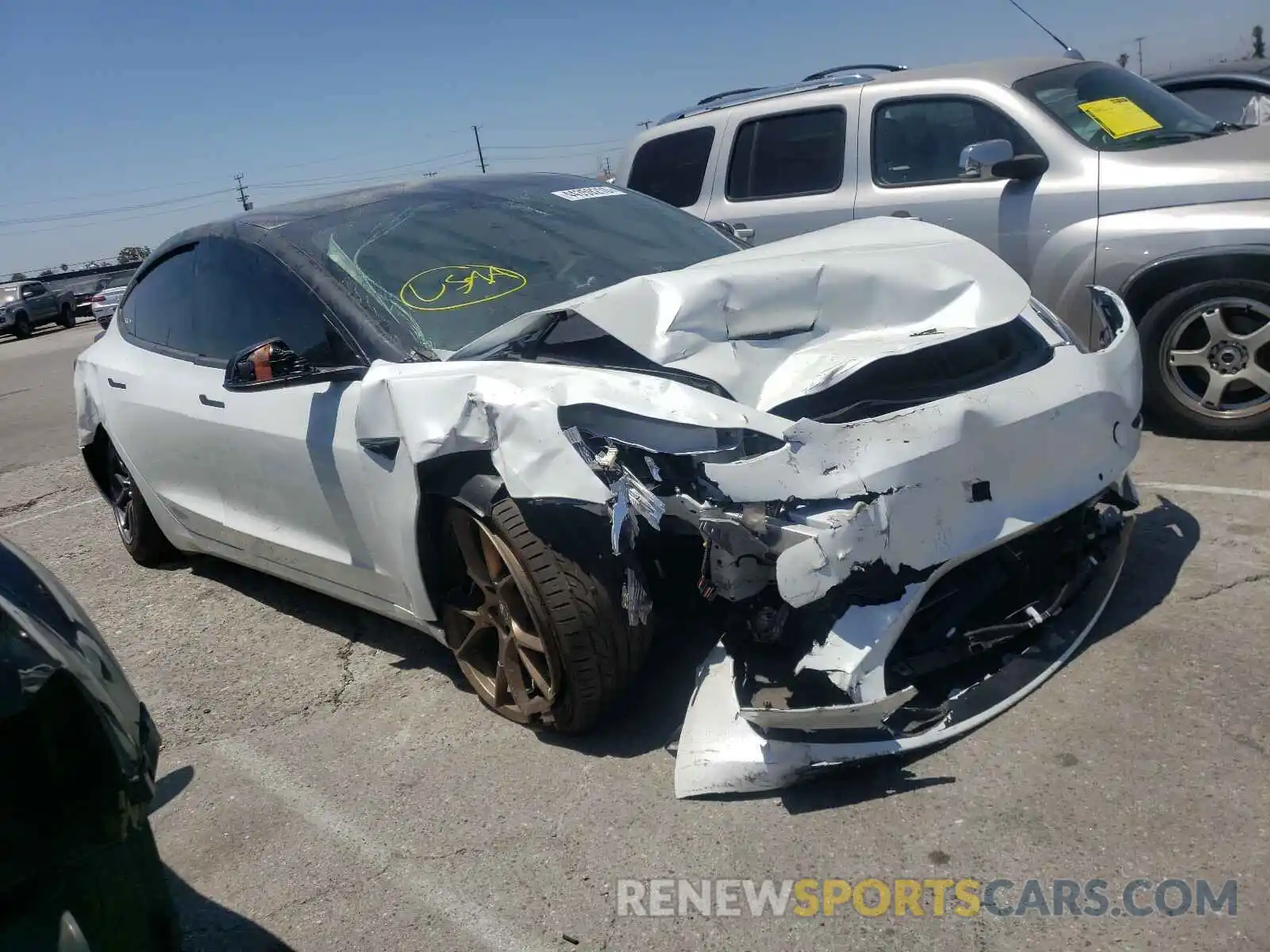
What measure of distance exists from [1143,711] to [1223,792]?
1.29 ft

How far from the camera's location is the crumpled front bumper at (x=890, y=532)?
271cm

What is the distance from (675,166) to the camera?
7430 mm

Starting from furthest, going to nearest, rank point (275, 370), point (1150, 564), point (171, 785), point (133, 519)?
1. point (133, 519)
2. point (1150, 564)
3. point (275, 370)
4. point (171, 785)

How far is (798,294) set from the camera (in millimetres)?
3367

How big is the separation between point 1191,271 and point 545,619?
3.74m

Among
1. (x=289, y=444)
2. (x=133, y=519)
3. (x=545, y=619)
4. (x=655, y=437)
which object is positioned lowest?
(x=133, y=519)

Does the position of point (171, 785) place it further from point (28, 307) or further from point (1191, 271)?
point (28, 307)

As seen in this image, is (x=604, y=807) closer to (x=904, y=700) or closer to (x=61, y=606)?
(x=904, y=700)

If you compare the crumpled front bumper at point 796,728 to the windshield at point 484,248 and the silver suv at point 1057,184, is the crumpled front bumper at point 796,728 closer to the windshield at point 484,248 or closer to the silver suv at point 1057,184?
the windshield at point 484,248

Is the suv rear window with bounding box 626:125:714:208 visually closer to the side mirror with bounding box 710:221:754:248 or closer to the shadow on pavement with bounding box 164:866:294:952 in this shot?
the side mirror with bounding box 710:221:754:248

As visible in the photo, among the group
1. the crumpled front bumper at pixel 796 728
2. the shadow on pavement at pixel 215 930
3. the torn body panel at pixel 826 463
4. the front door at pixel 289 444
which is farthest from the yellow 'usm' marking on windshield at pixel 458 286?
the shadow on pavement at pixel 215 930

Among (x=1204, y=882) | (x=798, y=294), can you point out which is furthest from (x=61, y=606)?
(x=1204, y=882)

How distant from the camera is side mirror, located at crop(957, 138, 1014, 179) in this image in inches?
220

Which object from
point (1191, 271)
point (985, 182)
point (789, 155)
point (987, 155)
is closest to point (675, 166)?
point (789, 155)
